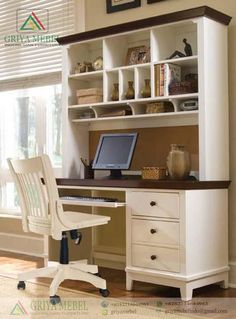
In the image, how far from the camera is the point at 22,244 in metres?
5.32

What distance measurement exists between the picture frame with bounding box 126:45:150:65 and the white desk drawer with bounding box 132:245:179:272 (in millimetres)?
1451

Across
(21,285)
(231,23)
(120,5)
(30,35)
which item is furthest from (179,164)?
(30,35)

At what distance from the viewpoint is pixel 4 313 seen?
3076 mm

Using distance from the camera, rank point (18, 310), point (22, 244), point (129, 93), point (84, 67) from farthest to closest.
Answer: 1. point (22, 244)
2. point (84, 67)
3. point (129, 93)
4. point (18, 310)

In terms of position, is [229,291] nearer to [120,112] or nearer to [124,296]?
[124,296]

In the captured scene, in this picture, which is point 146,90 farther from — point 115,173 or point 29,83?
point 29,83

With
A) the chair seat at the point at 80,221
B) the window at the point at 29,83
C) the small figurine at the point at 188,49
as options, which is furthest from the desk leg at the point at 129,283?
the window at the point at 29,83

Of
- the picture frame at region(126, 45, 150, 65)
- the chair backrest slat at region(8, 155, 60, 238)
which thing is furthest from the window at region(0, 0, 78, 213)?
the chair backrest slat at region(8, 155, 60, 238)

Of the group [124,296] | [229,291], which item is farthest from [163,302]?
[229,291]

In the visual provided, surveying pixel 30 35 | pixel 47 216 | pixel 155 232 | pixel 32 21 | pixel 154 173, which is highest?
pixel 32 21

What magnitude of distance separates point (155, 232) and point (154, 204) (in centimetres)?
18

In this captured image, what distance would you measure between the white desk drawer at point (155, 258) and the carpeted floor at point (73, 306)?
23cm

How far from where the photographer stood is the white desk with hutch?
11.4 feet

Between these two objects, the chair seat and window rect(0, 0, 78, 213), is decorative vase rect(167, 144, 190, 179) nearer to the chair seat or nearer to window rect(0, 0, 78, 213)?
the chair seat
